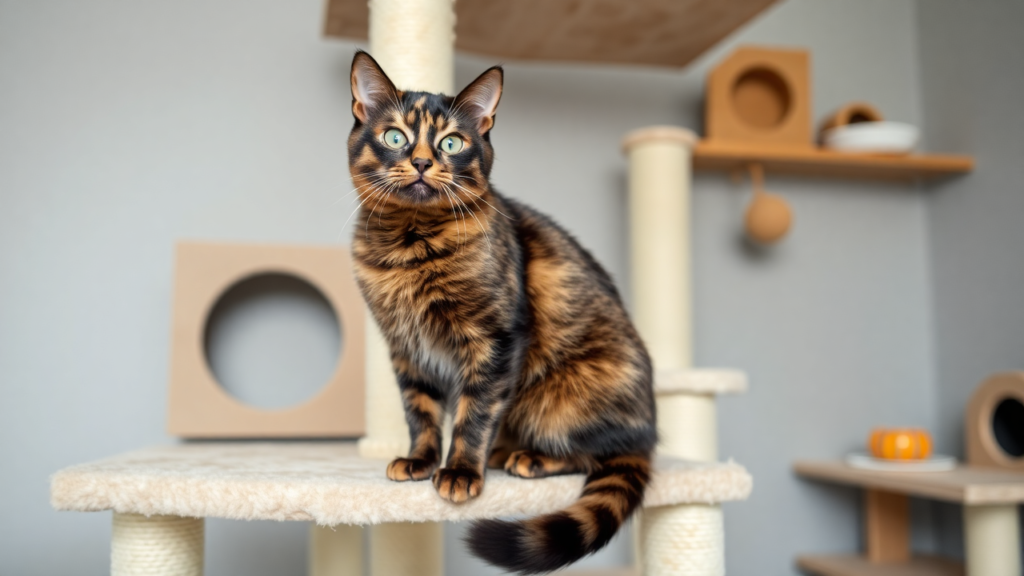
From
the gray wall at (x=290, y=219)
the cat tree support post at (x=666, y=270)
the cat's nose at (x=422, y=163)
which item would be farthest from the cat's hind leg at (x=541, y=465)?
the gray wall at (x=290, y=219)

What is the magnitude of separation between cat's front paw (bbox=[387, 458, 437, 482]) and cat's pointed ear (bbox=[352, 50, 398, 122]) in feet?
1.48

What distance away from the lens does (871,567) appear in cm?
221

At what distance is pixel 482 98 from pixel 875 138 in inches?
61.6

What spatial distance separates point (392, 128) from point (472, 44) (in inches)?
44.8

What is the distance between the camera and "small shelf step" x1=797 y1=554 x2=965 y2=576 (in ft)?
6.98

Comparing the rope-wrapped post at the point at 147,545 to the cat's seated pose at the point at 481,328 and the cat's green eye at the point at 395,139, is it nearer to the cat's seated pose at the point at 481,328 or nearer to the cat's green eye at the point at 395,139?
the cat's seated pose at the point at 481,328

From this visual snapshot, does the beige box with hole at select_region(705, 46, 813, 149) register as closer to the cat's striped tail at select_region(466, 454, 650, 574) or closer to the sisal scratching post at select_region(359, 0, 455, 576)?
the sisal scratching post at select_region(359, 0, 455, 576)

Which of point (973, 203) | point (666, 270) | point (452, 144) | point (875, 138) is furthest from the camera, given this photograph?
point (973, 203)

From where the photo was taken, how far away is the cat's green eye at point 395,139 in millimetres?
984

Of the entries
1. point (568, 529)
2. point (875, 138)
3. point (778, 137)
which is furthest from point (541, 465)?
Result: point (875, 138)

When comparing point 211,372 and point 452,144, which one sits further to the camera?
point 211,372

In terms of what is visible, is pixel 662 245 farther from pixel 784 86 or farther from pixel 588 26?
pixel 784 86

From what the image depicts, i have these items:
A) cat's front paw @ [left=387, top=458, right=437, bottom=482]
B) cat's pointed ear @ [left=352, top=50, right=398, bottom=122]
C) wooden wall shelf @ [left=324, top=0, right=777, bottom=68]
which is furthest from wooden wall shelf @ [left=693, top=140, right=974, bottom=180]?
cat's front paw @ [left=387, top=458, right=437, bottom=482]

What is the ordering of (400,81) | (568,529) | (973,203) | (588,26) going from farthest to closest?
1. (973,203)
2. (588,26)
3. (400,81)
4. (568,529)
